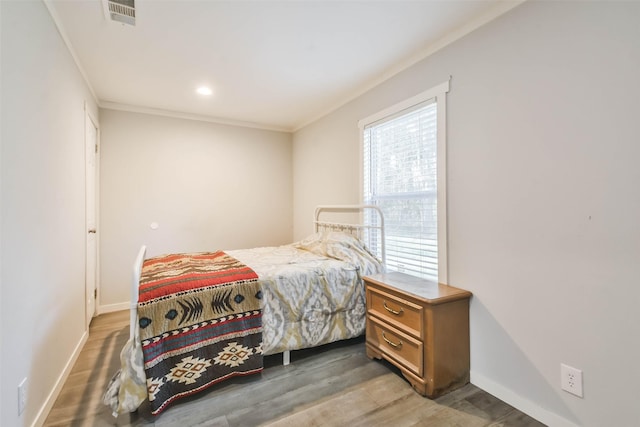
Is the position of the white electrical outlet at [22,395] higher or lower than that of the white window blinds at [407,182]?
lower

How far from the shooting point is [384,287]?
2.13 meters

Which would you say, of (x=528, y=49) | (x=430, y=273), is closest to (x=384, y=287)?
(x=430, y=273)

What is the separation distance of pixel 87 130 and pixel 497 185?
3.49m

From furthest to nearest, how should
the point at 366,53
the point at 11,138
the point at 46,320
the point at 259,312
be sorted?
the point at 366,53, the point at 259,312, the point at 46,320, the point at 11,138

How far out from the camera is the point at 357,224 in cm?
314

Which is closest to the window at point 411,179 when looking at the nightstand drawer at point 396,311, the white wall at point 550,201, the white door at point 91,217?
the white wall at point 550,201

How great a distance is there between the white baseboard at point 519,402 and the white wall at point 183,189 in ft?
10.5

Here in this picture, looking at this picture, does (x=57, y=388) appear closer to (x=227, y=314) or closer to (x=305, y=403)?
(x=227, y=314)

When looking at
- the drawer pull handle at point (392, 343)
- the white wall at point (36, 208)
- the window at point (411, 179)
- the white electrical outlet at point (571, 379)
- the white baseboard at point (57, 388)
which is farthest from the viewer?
the window at point (411, 179)

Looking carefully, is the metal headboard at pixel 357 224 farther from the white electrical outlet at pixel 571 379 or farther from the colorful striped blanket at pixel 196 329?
the white electrical outlet at pixel 571 379

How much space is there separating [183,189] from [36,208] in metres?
2.24

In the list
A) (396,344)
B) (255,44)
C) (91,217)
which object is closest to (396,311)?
(396,344)

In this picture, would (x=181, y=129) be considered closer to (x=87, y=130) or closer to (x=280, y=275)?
(x=87, y=130)

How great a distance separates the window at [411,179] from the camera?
2184mm
